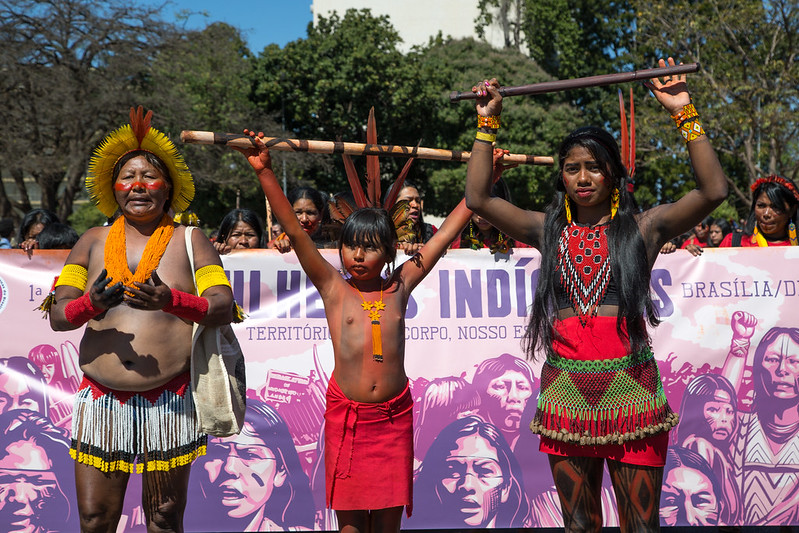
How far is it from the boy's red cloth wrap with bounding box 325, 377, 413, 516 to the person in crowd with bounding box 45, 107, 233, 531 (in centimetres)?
60

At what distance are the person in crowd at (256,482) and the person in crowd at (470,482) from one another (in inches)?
29.7

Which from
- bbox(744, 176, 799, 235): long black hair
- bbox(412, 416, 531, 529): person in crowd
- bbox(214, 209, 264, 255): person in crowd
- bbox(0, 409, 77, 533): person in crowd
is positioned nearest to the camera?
bbox(0, 409, 77, 533): person in crowd

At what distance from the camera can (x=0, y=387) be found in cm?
488

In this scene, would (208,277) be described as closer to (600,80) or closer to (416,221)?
(600,80)

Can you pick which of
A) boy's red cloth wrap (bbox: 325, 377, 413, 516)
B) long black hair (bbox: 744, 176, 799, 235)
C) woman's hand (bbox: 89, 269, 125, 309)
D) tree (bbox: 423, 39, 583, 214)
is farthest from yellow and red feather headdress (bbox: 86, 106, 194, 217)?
tree (bbox: 423, 39, 583, 214)

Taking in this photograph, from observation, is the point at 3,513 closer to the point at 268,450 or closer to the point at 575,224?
the point at 268,450

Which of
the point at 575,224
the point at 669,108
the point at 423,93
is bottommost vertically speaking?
the point at 575,224

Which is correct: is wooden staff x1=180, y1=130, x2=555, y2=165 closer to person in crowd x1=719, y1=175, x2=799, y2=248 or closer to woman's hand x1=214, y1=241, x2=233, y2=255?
woman's hand x1=214, y1=241, x2=233, y2=255

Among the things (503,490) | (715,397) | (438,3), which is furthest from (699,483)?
(438,3)

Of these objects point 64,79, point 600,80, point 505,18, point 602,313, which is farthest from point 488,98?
point 505,18

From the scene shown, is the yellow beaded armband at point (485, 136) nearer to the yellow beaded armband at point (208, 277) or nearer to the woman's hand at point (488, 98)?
the woman's hand at point (488, 98)

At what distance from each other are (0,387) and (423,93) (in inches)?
845

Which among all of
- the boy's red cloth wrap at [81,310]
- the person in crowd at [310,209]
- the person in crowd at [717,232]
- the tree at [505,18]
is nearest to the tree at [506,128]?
the tree at [505,18]

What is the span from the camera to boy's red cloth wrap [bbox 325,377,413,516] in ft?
11.1
